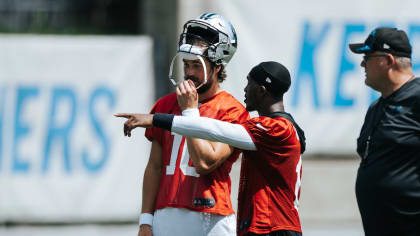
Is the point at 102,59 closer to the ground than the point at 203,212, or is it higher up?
higher up

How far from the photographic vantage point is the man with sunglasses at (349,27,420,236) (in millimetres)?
4789

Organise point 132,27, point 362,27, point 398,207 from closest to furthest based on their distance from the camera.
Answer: point 398,207
point 362,27
point 132,27

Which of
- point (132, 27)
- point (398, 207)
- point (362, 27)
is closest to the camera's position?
point (398, 207)

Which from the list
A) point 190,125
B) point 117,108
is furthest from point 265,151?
point 117,108

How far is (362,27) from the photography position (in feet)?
29.4

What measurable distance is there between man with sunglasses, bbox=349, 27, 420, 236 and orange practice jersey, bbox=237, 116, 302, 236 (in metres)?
0.82

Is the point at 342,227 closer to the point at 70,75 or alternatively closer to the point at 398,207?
the point at 70,75

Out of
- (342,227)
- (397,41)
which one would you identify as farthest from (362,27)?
(397,41)

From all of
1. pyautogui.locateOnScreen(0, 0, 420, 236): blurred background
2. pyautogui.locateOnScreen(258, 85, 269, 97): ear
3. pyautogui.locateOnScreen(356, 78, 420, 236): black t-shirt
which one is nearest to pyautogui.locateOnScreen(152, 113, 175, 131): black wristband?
pyautogui.locateOnScreen(258, 85, 269, 97): ear

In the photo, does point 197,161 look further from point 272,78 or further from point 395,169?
point 395,169

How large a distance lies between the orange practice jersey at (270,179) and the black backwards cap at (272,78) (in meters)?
0.19

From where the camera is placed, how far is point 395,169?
4.80m

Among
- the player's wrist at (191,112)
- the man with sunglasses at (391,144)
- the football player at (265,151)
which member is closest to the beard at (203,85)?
the football player at (265,151)

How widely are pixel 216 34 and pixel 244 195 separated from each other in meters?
0.90
